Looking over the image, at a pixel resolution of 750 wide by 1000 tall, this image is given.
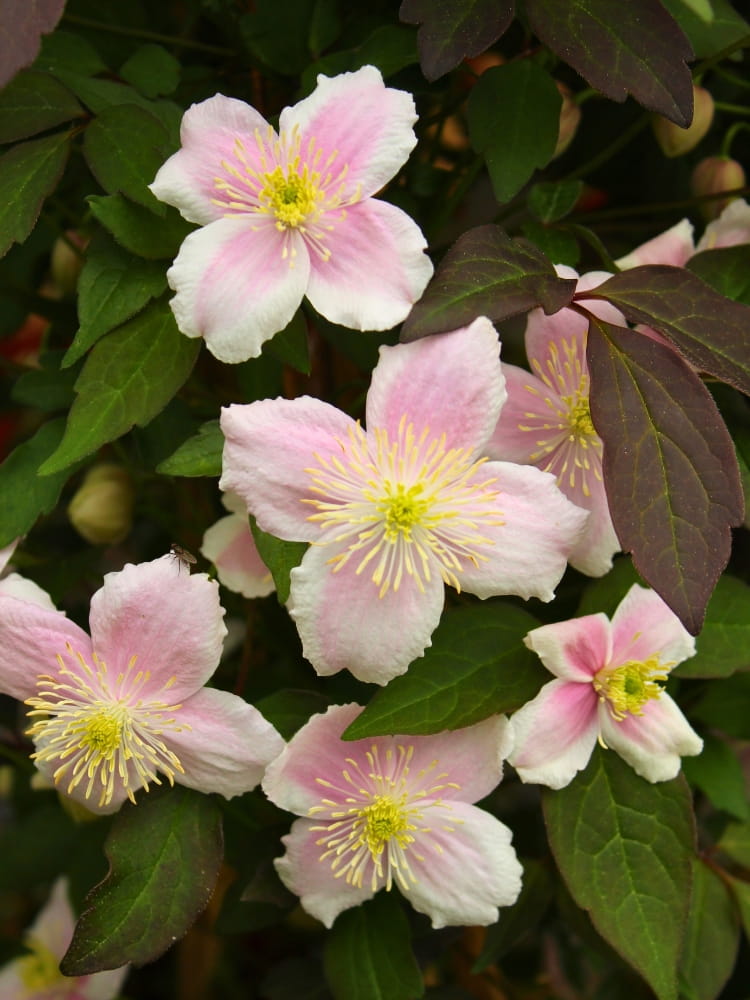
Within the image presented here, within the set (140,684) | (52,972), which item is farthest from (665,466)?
(52,972)

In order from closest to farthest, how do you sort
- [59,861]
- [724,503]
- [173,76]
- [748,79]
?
[724,503]
[173,76]
[748,79]
[59,861]

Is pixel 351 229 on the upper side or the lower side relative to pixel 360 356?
upper

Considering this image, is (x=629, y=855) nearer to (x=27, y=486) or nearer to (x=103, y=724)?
(x=103, y=724)

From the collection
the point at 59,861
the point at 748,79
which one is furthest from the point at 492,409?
the point at 59,861

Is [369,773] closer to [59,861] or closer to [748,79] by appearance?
[59,861]

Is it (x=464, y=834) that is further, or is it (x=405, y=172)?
(x=405, y=172)

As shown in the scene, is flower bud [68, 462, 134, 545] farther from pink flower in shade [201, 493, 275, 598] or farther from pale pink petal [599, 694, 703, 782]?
pale pink petal [599, 694, 703, 782]
